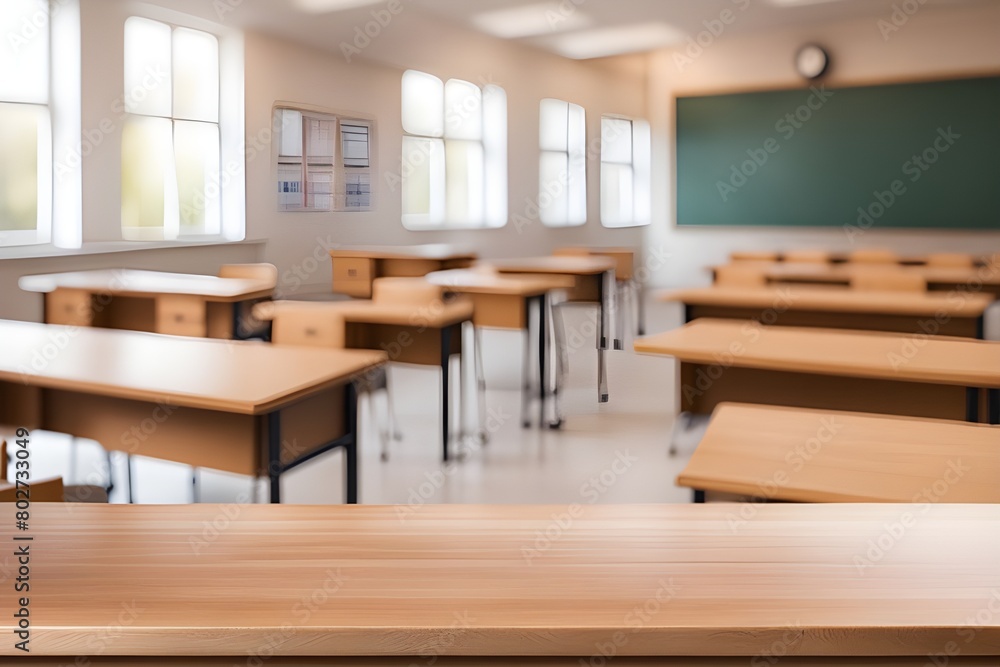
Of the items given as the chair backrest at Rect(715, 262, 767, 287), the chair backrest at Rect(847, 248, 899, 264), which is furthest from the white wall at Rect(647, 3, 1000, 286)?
the chair backrest at Rect(715, 262, 767, 287)

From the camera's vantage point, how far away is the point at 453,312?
378cm

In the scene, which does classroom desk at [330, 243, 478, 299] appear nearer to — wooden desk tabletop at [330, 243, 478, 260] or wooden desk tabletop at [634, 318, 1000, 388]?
wooden desk tabletop at [330, 243, 478, 260]

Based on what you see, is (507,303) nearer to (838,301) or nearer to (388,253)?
(838,301)

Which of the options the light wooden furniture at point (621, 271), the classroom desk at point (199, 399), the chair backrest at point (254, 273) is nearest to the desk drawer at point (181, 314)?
the chair backrest at point (254, 273)

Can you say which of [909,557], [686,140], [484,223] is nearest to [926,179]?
[686,140]

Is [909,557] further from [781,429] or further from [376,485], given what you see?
[376,485]

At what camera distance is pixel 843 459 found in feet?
5.47

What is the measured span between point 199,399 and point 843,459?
4.55 ft

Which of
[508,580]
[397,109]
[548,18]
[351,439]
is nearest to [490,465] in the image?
[351,439]

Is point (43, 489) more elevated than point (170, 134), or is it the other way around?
point (170, 134)

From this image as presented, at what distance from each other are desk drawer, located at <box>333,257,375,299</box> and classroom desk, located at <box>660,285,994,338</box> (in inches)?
140

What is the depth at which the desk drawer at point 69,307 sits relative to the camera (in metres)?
4.69

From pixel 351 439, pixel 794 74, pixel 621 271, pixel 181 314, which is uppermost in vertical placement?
pixel 794 74

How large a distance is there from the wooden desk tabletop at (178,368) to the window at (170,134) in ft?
13.4
